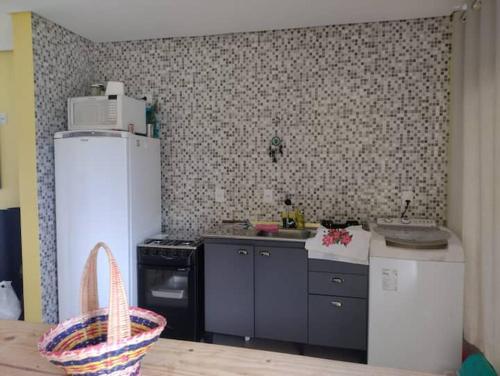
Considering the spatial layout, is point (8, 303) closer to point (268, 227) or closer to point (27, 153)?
point (27, 153)

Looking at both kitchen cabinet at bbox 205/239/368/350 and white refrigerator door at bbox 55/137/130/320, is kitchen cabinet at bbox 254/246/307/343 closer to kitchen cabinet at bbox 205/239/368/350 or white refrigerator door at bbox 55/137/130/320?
kitchen cabinet at bbox 205/239/368/350

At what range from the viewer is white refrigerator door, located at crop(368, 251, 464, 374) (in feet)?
7.90

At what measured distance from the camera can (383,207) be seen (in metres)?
3.12

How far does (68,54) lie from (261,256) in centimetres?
227

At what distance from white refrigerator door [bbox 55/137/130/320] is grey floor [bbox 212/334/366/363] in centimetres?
91

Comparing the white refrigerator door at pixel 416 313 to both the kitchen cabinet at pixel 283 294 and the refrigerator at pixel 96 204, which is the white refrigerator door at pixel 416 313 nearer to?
the kitchen cabinet at pixel 283 294

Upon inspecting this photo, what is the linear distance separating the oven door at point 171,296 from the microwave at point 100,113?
113cm

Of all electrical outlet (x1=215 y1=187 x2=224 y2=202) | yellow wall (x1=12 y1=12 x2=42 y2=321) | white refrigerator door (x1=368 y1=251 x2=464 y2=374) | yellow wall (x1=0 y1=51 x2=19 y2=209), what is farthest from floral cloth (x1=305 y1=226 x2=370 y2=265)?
yellow wall (x1=0 y1=51 x2=19 y2=209)

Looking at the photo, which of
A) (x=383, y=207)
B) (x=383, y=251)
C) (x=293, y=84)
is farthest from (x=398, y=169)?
(x=293, y=84)

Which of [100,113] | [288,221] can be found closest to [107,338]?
[288,221]

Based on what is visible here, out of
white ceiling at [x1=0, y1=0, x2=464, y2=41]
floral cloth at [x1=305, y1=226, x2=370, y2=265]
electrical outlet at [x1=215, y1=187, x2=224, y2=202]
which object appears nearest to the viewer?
floral cloth at [x1=305, y1=226, x2=370, y2=265]

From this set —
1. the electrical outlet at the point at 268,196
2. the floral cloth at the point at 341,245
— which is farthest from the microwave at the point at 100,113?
the floral cloth at the point at 341,245

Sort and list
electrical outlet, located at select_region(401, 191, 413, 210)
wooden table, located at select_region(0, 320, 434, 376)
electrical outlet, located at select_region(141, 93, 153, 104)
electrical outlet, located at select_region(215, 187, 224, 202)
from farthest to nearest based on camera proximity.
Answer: electrical outlet, located at select_region(141, 93, 153, 104), electrical outlet, located at select_region(215, 187, 224, 202), electrical outlet, located at select_region(401, 191, 413, 210), wooden table, located at select_region(0, 320, 434, 376)

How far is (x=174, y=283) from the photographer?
9.95 feet
